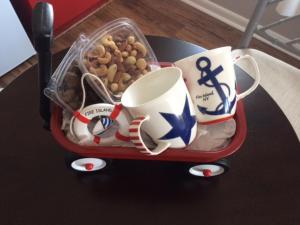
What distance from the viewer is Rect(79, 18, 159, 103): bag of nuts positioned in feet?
1.70

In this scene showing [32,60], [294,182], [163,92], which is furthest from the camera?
[32,60]

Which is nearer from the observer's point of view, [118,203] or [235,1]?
[118,203]

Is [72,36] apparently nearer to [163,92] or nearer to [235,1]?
[235,1]

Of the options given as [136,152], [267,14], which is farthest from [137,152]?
[267,14]

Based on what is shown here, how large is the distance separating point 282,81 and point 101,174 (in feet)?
1.69

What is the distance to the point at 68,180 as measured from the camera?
1.84 ft

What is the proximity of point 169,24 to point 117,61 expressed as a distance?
99 centimetres

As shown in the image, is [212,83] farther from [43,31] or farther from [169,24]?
[169,24]

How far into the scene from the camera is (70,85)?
512 millimetres

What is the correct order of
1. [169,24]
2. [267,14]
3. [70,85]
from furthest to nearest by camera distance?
[169,24], [267,14], [70,85]

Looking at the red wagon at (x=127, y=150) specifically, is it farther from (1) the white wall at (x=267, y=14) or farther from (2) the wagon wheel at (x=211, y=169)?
(1) the white wall at (x=267, y=14)

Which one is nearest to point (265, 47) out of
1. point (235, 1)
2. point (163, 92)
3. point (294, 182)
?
point (235, 1)

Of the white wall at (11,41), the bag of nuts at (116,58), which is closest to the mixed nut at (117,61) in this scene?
the bag of nuts at (116,58)

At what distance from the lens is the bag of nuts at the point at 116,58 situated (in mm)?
517
